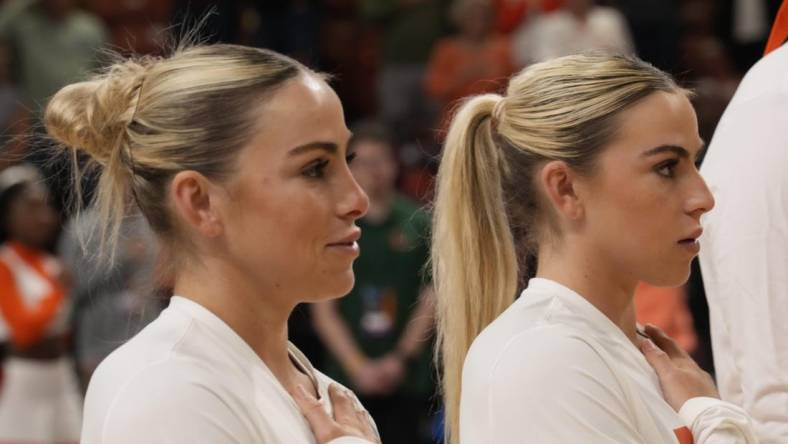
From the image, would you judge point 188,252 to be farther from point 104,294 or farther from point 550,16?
point 550,16

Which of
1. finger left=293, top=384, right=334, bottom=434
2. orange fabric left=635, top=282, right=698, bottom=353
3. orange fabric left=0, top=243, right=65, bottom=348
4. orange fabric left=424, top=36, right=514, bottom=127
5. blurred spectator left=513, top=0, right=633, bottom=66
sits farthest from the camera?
orange fabric left=424, top=36, right=514, bottom=127

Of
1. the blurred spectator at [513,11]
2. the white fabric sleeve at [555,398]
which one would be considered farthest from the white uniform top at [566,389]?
the blurred spectator at [513,11]

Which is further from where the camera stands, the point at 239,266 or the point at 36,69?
the point at 36,69

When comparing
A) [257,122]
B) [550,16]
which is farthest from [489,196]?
[550,16]

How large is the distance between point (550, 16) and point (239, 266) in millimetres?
5869

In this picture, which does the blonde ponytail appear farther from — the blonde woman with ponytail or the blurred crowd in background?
the blurred crowd in background

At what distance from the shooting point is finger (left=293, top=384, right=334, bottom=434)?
2232 millimetres

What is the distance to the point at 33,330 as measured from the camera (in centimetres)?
648

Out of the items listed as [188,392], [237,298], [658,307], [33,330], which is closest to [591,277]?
[237,298]

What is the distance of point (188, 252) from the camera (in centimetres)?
230

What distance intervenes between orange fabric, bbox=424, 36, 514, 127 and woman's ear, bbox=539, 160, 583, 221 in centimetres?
551

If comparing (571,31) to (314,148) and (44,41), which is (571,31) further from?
(314,148)

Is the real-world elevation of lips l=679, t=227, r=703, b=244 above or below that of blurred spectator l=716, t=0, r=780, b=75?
above

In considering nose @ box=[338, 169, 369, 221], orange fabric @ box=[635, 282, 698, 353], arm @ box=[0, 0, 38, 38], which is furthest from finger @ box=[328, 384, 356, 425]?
arm @ box=[0, 0, 38, 38]
